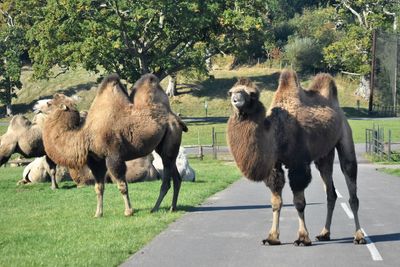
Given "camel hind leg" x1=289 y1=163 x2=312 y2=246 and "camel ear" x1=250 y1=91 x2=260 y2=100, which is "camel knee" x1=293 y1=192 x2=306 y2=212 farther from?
"camel ear" x1=250 y1=91 x2=260 y2=100

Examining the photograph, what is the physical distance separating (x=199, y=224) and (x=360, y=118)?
2324 inches

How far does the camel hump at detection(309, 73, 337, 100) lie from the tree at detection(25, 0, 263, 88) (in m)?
43.0

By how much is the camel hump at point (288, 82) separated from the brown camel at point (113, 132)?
15.0 ft

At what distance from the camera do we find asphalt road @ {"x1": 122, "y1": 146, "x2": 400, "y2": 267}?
10.8 metres

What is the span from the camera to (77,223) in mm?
14805

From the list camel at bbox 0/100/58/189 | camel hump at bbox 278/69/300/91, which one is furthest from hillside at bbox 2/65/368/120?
camel hump at bbox 278/69/300/91

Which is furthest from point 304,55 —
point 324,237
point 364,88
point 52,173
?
point 324,237

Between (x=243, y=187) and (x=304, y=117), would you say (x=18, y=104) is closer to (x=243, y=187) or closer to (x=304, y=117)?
(x=243, y=187)

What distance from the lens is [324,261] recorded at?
34.8ft

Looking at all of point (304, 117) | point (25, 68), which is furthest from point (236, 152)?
point (25, 68)

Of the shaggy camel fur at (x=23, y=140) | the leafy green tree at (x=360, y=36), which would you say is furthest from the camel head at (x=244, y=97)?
the leafy green tree at (x=360, y=36)

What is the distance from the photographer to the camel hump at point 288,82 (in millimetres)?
12391

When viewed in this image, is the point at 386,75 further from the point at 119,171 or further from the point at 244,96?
the point at 244,96

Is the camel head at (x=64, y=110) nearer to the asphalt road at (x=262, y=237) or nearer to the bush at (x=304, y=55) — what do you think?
the asphalt road at (x=262, y=237)
